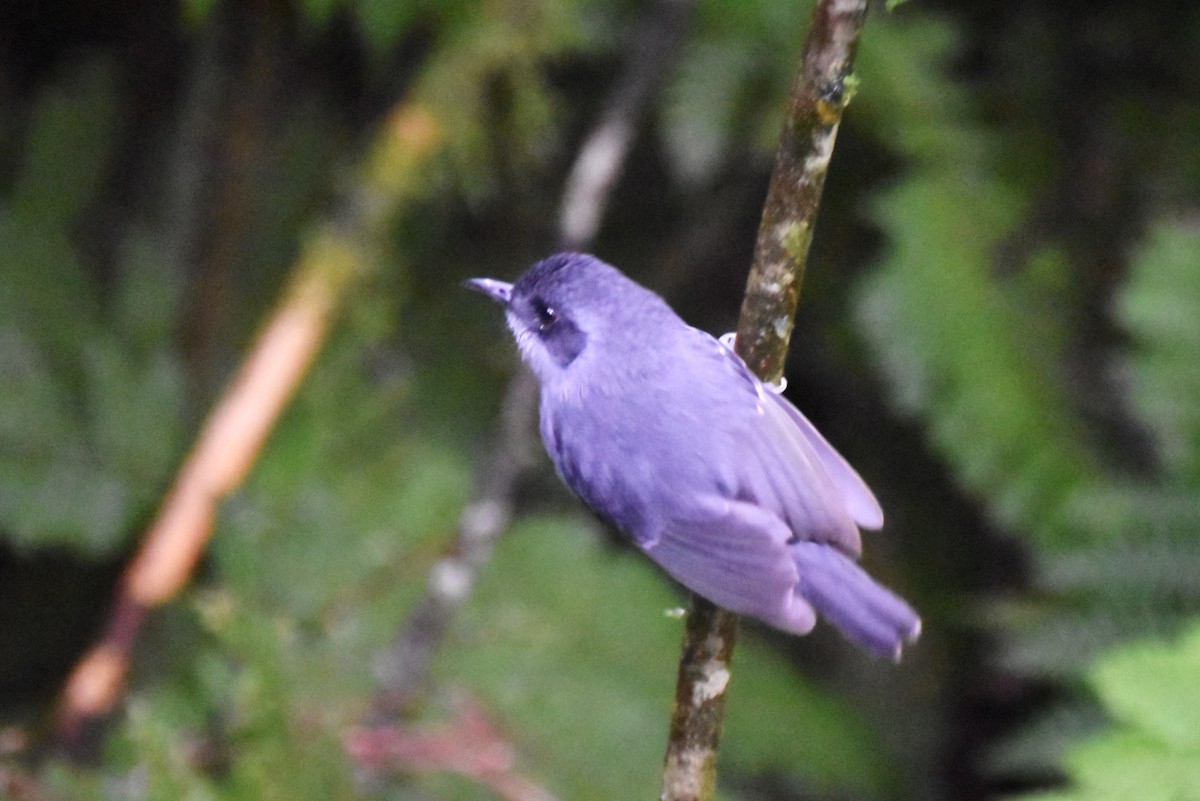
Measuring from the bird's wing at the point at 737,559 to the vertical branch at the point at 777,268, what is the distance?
5 centimetres

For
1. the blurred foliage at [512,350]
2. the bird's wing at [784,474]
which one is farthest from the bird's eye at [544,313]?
the blurred foliage at [512,350]

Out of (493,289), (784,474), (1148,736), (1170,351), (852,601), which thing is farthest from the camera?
(1170,351)

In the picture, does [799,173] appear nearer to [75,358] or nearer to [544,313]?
[544,313]

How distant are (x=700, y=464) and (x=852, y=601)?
0.28 metres

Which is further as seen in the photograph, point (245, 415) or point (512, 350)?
point (512, 350)

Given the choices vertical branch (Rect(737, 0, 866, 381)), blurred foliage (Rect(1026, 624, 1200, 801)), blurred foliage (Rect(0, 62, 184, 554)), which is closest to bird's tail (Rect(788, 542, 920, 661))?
vertical branch (Rect(737, 0, 866, 381))

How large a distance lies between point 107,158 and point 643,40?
1.36 meters

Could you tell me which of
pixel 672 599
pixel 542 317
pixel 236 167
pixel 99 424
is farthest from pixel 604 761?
pixel 236 167

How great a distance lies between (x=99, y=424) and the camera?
290 centimetres

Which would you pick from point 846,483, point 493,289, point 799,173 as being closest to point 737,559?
point 846,483

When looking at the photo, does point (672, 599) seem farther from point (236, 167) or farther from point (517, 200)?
point (236, 167)

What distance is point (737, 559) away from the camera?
61.7 inches

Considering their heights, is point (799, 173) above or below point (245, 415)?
below

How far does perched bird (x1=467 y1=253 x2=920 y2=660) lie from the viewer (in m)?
1.53
